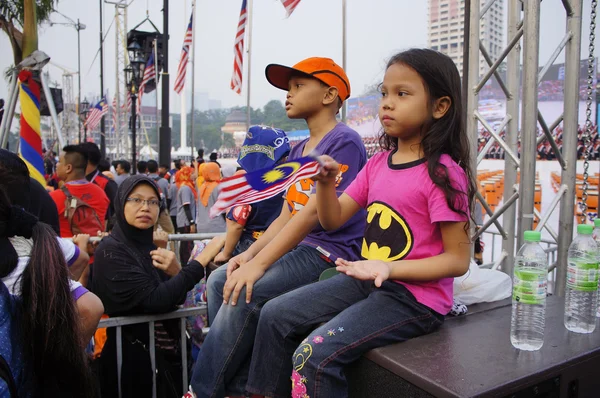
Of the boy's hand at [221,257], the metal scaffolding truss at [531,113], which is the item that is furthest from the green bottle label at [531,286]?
the boy's hand at [221,257]

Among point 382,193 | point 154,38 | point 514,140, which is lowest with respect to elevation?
point 382,193

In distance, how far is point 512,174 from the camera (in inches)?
193

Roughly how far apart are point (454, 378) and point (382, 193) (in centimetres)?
80

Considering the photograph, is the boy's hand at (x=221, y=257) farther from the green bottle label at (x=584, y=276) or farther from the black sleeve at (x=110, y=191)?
the black sleeve at (x=110, y=191)

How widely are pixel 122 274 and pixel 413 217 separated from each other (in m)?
1.79

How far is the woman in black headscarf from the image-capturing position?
9.41 ft

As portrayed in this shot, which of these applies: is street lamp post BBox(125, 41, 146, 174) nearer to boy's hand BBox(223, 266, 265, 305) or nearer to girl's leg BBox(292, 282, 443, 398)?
boy's hand BBox(223, 266, 265, 305)

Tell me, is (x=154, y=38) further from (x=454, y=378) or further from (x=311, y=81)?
(x=454, y=378)

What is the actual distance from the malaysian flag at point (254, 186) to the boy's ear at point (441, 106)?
62 cm

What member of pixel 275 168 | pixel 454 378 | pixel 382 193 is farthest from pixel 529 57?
pixel 454 378

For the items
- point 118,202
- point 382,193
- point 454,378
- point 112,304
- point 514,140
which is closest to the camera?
point 454,378

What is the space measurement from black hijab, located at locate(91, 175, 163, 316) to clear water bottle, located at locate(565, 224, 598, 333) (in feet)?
7.41

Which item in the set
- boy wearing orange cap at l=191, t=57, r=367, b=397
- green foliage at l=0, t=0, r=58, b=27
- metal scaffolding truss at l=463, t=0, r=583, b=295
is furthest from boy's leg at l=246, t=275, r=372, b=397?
green foliage at l=0, t=0, r=58, b=27

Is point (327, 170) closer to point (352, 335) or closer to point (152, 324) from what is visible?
point (352, 335)
